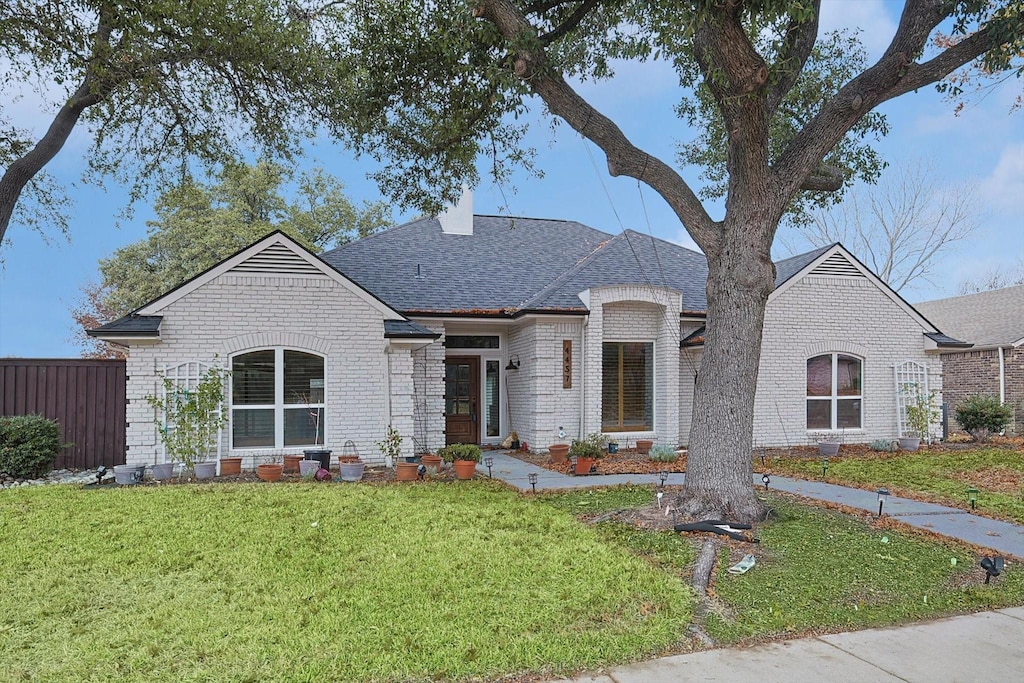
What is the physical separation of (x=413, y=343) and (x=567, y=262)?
6.25 m

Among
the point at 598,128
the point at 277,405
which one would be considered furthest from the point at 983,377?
the point at 277,405

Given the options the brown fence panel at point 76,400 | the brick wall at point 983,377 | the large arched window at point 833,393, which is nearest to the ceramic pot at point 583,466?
the large arched window at point 833,393

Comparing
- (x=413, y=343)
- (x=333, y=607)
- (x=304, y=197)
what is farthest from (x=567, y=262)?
(x=304, y=197)

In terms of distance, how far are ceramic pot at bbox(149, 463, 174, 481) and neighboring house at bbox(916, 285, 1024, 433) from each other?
18952 mm

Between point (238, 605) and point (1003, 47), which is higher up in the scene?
point (1003, 47)

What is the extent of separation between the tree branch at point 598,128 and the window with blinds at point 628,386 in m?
6.74

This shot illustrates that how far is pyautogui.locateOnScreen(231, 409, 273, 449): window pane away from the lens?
11.9 metres

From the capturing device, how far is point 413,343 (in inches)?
494

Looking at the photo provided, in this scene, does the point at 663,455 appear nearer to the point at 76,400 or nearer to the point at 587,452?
the point at 587,452

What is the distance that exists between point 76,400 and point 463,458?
304 inches

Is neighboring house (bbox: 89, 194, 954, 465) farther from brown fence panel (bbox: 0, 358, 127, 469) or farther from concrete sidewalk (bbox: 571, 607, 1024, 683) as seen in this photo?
concrete sidewalk (bbox: 571, 607, 1024, 683)

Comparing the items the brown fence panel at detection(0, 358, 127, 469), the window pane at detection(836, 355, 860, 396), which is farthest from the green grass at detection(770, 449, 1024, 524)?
the brown fence panel at detection(0, 358, 127, 469)

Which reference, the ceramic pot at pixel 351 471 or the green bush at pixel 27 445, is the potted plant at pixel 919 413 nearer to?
the ceramic pot at pixel 351 471

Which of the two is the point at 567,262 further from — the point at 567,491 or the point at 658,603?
the point at 658,603
